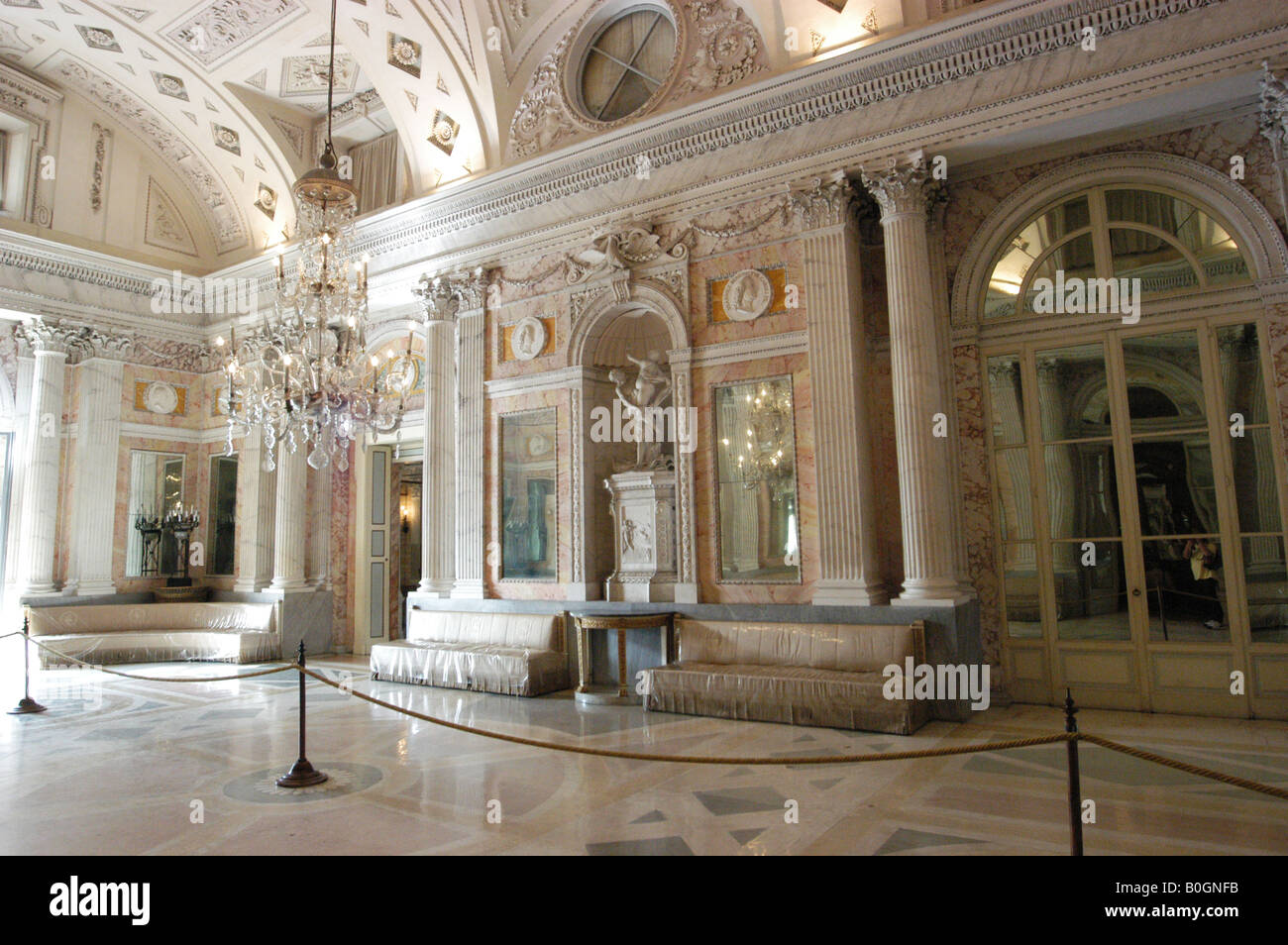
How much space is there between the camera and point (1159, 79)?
19.3ft

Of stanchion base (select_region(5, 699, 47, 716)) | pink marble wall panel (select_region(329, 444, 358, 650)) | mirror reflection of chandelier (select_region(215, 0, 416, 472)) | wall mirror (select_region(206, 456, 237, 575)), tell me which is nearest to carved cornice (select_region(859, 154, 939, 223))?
mirror reflection of chandelier (select_region(215, 0, 416, 472))

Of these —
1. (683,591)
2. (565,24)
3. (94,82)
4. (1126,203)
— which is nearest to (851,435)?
(683,591)

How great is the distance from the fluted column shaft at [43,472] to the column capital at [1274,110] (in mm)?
13449

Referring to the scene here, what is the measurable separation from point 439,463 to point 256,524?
3828 mm

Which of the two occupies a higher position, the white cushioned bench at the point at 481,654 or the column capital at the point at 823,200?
the column capital at the point at 823,200

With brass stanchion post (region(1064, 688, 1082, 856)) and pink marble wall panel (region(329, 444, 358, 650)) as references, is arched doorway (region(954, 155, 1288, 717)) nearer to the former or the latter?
brass stanchion post (region(1064, 688, 1082, 856))

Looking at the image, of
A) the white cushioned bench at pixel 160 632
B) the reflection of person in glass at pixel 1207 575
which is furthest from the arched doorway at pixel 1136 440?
the white cushioned bench at pixel 160 632

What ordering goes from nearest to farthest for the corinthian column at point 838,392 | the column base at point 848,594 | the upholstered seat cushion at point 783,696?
the upholstered seat cushion at point 783,696, the column base at point 848,594, the corinthian column at point 838,392

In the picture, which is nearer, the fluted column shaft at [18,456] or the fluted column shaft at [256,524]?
the fluted column shaft at [18,456]

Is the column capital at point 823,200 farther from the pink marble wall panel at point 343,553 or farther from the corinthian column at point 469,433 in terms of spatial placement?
the pink marble wall panel at point 343,553

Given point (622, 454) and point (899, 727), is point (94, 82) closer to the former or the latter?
point (622, 454)

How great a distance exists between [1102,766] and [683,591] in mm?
3664

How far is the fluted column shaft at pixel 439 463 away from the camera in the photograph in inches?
364

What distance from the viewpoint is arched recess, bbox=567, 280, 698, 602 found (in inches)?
306
